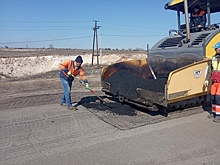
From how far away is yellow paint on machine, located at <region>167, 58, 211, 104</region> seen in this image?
4859 millimetres

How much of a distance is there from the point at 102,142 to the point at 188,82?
88.4 inches

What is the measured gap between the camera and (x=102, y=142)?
13.1ft

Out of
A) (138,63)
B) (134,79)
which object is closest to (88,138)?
(134,79)

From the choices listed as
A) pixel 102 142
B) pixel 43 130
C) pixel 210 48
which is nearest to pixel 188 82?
pixel 210 48

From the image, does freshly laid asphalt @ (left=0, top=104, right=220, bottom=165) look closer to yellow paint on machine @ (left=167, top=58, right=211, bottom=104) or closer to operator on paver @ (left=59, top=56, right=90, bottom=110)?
yellow paint on machine @ (left=167, top=58, right=211, bottom=104)

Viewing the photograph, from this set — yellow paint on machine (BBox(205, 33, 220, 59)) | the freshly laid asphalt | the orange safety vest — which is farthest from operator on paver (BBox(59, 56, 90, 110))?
yellow paint on machine (BBox(205, 33, 220, 59))

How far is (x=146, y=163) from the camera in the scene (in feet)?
10.7

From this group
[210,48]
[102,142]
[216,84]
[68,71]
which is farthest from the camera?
[68,71]

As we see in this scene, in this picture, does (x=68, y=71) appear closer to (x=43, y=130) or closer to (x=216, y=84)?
(x=43, y=130)

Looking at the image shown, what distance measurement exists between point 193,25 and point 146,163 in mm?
5255

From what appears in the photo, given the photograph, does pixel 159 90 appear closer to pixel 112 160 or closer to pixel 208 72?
pixel 208 72

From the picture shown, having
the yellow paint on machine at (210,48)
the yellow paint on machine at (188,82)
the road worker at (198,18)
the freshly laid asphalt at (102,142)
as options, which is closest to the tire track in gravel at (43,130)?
the freshly laid asphalt at (102,142)

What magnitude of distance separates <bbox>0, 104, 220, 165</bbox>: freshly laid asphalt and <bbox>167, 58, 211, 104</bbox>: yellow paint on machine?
49cm

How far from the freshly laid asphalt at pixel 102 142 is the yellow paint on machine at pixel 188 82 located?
49cm
